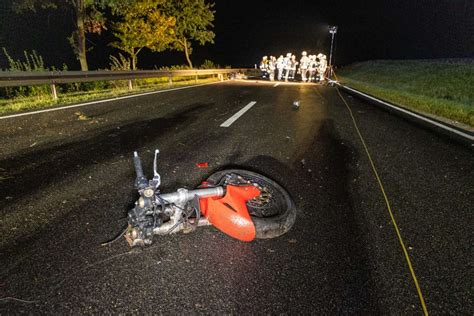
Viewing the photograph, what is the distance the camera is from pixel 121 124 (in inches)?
230

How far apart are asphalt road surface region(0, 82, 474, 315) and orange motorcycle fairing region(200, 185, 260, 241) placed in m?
0.14

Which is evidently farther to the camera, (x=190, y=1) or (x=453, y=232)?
(x=190, y=1)

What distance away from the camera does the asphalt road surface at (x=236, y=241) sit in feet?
5.91

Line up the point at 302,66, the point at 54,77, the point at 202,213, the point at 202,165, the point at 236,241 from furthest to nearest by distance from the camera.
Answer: the point at 302,66, the point at 54,77, the point at 202,165, the point at 202,213, the point at 236,241

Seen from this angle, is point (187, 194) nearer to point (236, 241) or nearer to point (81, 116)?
point (236, 241)

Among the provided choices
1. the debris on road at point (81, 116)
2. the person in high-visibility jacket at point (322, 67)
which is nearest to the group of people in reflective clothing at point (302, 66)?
the person in high-visibility jacket at point (322, 67)

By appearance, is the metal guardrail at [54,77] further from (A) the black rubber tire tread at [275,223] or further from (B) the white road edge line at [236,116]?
(A) the black rubber tire tread at [275,223]

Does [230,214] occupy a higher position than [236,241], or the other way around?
[230,214]

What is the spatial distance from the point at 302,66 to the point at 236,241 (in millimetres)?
24046

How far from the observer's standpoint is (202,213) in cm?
249

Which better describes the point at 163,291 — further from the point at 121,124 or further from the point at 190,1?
the point at 190,1

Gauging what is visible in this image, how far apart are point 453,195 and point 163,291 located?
3352mm

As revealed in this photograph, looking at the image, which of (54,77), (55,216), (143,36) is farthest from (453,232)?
(143,36)

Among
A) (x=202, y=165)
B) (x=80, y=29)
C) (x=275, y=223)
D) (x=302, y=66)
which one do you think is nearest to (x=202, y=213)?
(x=275, y=223)
